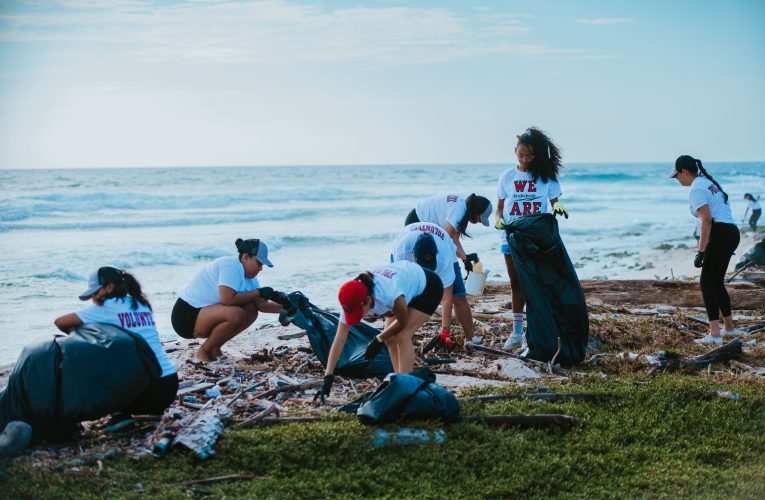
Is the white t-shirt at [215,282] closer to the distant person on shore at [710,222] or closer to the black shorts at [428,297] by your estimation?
the black shorts at [428,297]

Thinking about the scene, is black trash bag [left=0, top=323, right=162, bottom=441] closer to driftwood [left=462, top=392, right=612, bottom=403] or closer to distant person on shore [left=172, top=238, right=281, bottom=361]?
distant person on shore [left=172, top=238, right=281, bottom=361]

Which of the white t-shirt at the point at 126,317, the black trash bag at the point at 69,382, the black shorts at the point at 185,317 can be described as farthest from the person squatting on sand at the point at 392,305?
the black shorts at the point at 185,317

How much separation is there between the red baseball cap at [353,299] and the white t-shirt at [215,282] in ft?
6.51

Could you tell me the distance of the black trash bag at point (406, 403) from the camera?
5.00 metres

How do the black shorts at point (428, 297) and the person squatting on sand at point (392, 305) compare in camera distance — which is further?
the black shorts at point (428, 297)

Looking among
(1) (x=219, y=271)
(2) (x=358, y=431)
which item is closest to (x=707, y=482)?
(2) (x=358, y=431)

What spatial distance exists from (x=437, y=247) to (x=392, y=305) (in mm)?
1641

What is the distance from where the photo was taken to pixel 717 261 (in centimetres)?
751

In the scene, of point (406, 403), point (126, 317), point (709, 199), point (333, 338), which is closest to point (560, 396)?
point (406, 403)

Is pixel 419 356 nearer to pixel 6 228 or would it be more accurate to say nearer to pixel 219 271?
pixel 219 271

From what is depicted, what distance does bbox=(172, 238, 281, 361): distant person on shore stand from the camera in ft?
22.7

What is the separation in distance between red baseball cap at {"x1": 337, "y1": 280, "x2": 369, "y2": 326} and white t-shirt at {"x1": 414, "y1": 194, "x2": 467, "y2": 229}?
261 cm

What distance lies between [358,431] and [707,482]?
204 centimetres

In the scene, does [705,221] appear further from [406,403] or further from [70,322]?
[70,322]
